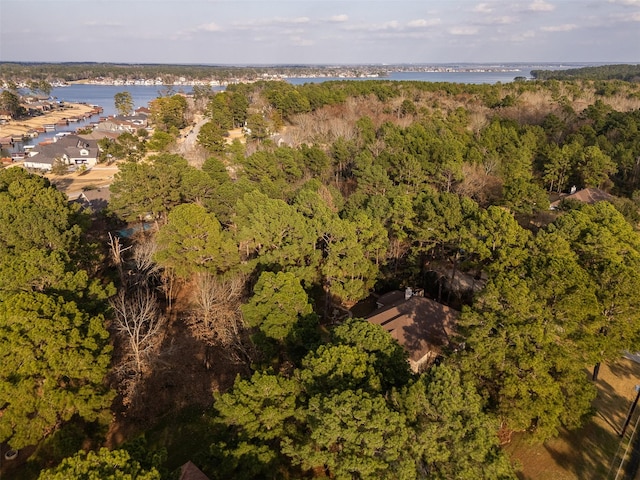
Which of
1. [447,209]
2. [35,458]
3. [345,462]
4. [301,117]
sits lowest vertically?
[35,458]

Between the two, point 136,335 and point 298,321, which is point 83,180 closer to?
point 136,335

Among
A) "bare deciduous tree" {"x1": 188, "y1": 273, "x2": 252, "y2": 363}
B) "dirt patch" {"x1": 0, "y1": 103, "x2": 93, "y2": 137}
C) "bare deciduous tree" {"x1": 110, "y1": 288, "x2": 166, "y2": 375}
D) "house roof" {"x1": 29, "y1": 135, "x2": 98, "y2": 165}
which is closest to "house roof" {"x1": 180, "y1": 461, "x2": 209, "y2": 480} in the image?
"bare deciduous tree" {"x1": 188, "y1": 273, "x2": 252, "y2": 363}

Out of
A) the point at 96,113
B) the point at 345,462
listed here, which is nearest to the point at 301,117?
the point at 345,462

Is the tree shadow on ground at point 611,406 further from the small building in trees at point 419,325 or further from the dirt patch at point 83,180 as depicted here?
the dirt patch at point 83,180

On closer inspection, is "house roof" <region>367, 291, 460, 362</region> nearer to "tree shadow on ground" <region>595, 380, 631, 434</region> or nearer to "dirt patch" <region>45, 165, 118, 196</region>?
"tree shadow on ground" <region>595, 380, 631, 434</region>

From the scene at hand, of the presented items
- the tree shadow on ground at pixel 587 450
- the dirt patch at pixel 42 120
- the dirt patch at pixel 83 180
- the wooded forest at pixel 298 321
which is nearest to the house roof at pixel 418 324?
the wooded forest at pixel 298 321

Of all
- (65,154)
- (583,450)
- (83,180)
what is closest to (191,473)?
(583,450)

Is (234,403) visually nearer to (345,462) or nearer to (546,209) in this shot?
(345,462)

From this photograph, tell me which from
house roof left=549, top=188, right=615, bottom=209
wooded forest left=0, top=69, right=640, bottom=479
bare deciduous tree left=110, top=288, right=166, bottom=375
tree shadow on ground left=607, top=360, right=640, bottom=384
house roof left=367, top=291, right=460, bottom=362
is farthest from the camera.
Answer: house roof left=549, top=188, right=615, bottom=209

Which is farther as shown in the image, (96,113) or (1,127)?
(96,113)
